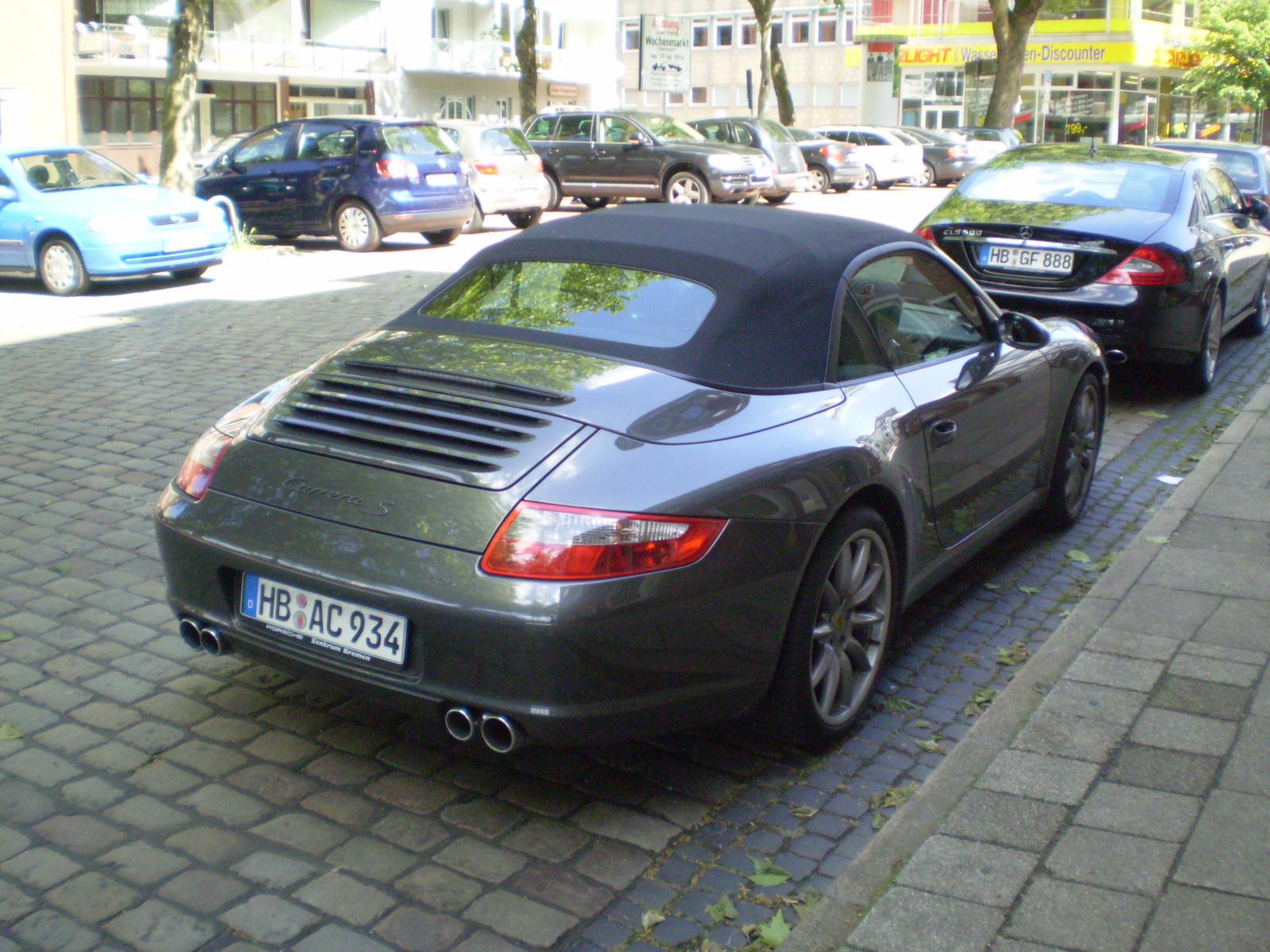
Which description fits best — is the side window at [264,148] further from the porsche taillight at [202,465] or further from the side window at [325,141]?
the porsche taillight at [202,465]

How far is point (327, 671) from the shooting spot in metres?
3.28

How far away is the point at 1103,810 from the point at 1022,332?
2322 mm

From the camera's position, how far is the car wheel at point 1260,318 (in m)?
11.7

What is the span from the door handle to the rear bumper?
3.16 feet

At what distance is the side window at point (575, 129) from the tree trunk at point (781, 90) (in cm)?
1694

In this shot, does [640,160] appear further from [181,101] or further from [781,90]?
[781,90]

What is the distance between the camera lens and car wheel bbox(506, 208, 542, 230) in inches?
808

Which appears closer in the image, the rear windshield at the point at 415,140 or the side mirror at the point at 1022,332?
the side mirror at the point at 1022,332

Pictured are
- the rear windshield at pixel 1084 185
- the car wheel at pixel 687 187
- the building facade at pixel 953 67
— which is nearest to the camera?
the rear windshield at pixel 1084 185

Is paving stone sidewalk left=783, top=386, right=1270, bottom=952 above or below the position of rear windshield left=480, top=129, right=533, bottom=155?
below

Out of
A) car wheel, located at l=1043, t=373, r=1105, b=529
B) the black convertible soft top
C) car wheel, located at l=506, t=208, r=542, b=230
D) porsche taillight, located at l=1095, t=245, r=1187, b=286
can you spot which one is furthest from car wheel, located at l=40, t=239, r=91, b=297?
car wheel, located at l=1043, t=373, r=1105, b=529

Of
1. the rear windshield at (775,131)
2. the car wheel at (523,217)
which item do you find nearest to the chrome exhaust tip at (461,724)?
the car wheel at (523,217)

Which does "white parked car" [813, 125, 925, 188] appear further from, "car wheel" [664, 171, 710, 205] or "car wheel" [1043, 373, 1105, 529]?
"car wheel" [1043, 373, 1105, 529]

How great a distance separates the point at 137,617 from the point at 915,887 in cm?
293
